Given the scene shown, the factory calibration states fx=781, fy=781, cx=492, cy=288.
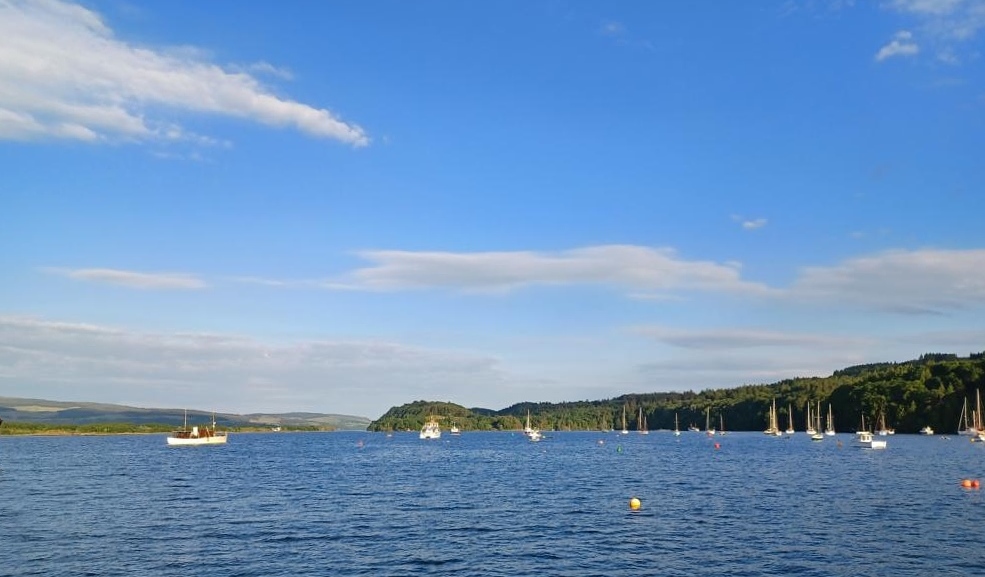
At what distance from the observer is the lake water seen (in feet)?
136

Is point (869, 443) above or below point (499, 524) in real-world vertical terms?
below

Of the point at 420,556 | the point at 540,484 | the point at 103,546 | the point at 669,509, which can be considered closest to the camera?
the point at 420,556

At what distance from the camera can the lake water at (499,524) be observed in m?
41.6

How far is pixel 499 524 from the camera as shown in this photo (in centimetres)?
5603

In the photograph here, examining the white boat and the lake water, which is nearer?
the lake water

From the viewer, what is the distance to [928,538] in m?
48.6

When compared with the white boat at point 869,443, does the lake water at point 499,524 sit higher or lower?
higher

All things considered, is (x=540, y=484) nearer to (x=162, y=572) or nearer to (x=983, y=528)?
Result: (x=983, y=528)

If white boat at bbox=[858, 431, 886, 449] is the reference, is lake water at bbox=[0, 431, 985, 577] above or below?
above

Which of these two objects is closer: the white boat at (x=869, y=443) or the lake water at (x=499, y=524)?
the lake water at (x=499, y=524)

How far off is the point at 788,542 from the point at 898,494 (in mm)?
30610

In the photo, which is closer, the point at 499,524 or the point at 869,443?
the point at 499,524

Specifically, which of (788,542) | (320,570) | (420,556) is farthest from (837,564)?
(320,570)

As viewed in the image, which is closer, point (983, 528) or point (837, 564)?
point (837, 564)
